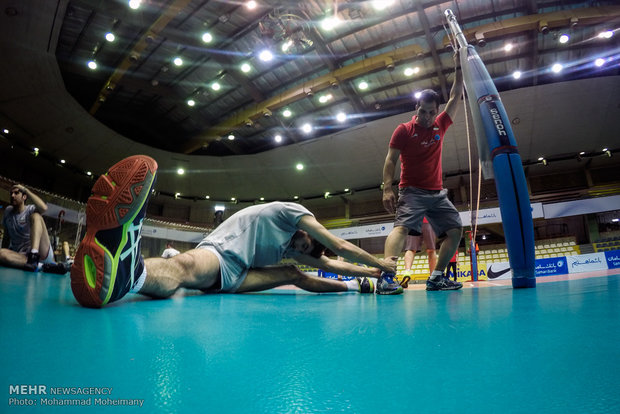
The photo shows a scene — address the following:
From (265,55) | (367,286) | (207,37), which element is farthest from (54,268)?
(207,37)

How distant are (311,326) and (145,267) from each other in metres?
0.95

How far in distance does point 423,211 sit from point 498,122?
81 cm

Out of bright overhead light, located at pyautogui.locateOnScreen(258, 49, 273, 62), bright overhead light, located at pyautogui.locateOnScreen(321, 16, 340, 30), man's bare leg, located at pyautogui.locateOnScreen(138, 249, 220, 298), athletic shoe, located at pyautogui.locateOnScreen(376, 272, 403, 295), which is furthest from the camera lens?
bright overhead light, located at pyautogui.locateOnScreen(258, 49, 273, 62)

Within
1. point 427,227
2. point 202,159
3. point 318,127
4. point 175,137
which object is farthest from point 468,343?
point 175,137

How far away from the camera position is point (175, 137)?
16109mm

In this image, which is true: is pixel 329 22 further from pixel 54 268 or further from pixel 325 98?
pixel 54 268

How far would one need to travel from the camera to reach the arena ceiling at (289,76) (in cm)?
854

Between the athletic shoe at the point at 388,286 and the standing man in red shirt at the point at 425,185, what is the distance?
0.36 metres

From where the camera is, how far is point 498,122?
1.96m

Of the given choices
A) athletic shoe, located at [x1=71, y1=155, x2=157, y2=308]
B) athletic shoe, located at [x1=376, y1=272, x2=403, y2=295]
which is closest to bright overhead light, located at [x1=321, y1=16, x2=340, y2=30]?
athletic shoe, located at [x1=376, y1=272, x2=403, y2=295]

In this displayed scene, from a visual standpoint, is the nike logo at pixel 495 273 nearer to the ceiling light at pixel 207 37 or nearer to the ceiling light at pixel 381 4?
the ceiling light at pixel 381 4

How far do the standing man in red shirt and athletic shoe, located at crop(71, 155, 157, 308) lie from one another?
1.73m

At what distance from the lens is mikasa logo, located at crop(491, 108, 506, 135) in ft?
6.36

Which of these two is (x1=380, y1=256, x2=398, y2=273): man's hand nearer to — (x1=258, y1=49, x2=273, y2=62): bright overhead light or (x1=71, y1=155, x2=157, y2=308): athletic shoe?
(x1=71, y1=155, x2=157, y2=308): athletic shoe
